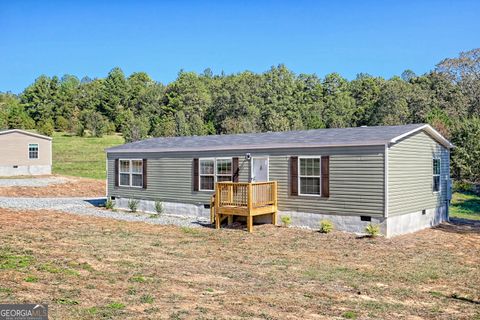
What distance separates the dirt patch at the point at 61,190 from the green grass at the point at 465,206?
1977 cm

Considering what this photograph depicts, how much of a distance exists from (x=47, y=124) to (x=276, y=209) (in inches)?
1959

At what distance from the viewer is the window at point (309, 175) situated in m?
14.9

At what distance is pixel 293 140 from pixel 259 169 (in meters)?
1.66

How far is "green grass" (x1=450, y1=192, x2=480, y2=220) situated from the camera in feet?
70.4

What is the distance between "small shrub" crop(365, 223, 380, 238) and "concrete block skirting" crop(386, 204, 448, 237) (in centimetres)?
33

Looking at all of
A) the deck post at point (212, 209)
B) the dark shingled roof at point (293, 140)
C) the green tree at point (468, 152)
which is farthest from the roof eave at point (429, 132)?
the green tree at point (468, 152)

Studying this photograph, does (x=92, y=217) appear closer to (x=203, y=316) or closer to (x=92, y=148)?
(x=203, y=316)

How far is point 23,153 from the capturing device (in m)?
35.8

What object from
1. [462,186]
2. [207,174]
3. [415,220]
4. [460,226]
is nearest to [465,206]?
[462,186]

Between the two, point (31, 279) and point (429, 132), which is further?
point (429, 132)

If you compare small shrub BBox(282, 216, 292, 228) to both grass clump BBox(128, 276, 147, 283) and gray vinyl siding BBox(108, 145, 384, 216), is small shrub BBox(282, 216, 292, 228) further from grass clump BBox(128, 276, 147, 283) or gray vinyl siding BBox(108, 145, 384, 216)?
grass clump BBox(128, 276, 147, 283)

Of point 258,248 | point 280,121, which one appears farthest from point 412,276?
point 280,121

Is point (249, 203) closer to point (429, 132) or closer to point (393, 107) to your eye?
point (429, 132)

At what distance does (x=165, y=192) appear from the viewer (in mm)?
19062
